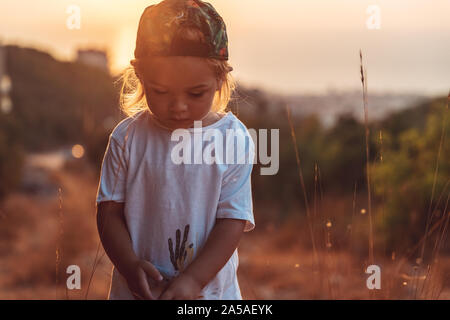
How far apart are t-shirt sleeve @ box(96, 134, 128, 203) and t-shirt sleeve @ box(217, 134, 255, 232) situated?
273 millimetres

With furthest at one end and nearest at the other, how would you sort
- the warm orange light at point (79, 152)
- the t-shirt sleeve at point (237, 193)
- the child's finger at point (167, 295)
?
the warm orange light at point (79, 152)
the t-shirt sleeve at point (237, 193)
the child's finger at point (167, 295)

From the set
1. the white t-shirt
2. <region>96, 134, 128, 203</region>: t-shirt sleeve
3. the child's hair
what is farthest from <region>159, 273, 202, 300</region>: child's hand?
the child's hair

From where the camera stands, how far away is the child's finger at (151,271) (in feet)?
4.16

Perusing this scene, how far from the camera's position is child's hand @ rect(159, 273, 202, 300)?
1.25 m

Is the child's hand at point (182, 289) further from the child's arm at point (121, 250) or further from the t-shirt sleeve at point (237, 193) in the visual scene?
the t-shirt sleeve at point (237, 193)

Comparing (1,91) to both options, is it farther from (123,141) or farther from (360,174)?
(123,141)

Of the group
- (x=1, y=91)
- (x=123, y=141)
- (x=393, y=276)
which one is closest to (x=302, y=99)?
(x=1, y=91)

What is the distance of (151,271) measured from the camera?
1.27 m

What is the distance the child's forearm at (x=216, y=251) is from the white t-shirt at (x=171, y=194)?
0.09 ft

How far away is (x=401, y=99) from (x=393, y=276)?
32.6ft

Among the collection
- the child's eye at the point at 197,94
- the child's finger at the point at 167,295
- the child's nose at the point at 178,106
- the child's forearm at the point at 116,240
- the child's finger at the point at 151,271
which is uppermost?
the child's eye at the point at 197,94

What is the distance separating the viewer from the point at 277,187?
927 centimetres

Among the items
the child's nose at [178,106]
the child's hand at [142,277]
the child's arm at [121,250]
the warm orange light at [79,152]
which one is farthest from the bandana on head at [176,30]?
the warm orange light at [79,152]
